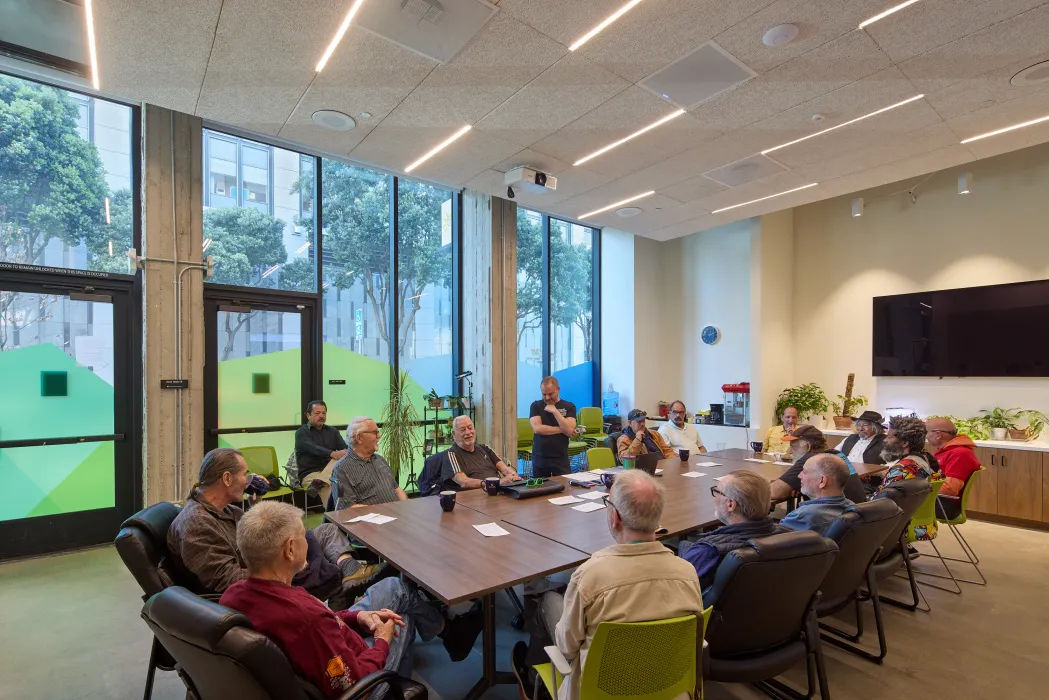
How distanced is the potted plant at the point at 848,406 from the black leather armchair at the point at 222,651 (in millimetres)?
7302

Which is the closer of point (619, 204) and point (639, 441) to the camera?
point (639, 441)

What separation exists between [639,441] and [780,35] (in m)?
3.10

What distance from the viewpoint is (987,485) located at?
5641 millimetres

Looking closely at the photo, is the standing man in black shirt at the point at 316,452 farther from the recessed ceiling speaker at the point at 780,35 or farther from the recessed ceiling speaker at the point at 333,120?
the recessed ceiling speaker at the point at 780,35

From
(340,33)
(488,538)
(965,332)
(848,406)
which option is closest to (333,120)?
(340,33)

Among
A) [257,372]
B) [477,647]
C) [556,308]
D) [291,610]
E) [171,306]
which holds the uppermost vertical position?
[556,308]

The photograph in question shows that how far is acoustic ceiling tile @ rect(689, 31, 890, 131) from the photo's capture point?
130 inches

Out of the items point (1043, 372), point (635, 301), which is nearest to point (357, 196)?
point (635, 301)

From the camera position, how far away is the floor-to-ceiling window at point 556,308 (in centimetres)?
803

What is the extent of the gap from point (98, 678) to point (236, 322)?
3.36m

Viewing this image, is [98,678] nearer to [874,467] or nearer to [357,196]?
[357,196]

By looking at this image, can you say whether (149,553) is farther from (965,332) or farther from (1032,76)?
(965,332)

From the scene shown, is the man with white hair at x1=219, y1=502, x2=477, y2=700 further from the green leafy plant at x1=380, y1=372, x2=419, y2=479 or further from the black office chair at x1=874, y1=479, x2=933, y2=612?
the green leafy plant at x1=380, y1=372, x2=419, y2=479

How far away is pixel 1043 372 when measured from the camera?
581cm
